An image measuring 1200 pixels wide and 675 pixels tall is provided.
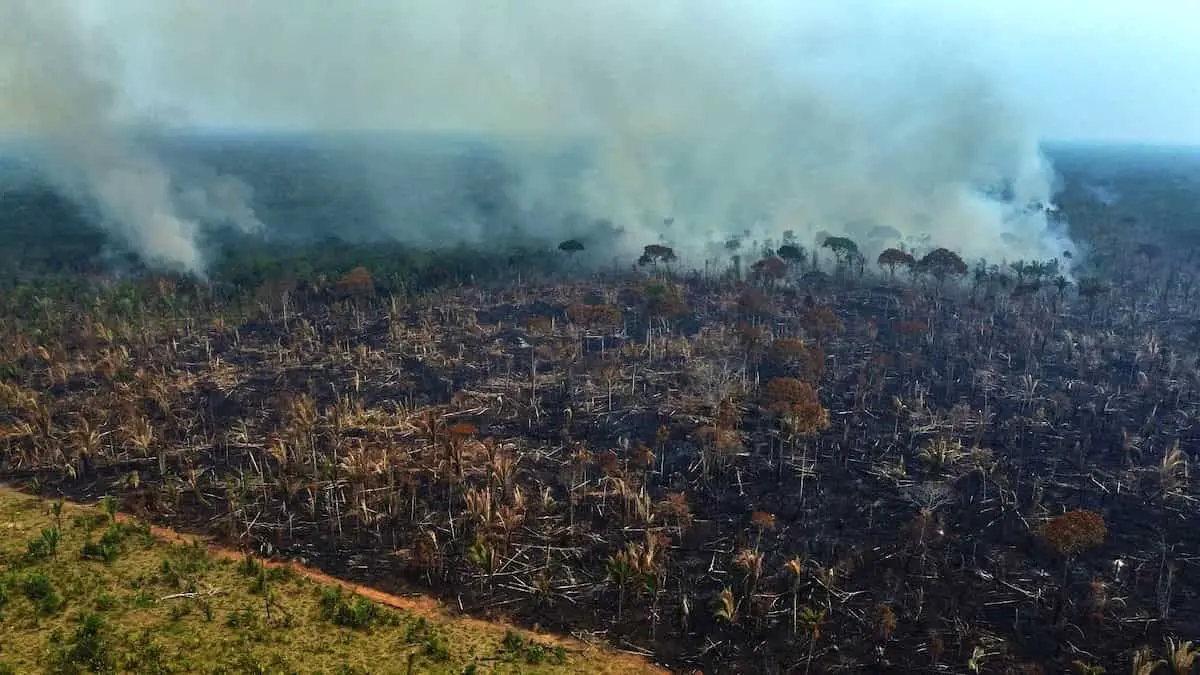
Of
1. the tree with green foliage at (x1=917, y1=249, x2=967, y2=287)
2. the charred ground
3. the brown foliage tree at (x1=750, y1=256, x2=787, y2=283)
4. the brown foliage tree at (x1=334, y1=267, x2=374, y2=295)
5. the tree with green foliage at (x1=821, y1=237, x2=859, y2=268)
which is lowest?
the charred ground

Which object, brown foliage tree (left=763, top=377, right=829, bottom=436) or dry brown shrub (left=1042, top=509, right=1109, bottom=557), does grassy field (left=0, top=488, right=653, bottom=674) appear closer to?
dry brown shrub (left=1042, top=509, right=1109, bottom=557)

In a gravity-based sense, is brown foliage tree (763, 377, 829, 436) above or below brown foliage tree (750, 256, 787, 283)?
below

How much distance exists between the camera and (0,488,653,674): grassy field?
12.6 metres

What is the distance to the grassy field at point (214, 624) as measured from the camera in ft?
41.5

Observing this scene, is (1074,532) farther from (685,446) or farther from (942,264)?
(942,264)

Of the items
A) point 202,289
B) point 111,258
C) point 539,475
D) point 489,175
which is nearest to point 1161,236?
point 539,475

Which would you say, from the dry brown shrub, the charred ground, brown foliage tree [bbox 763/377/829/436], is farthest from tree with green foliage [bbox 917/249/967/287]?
the dry brown shrub

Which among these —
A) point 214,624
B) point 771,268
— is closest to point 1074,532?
point 214,624

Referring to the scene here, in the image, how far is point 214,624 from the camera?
13578 mm

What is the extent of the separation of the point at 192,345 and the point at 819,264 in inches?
1324

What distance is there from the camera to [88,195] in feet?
Answer: 184

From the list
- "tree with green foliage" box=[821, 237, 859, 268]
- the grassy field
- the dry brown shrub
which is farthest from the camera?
"tree with green foliage" box=[821, 237, 859, 268]

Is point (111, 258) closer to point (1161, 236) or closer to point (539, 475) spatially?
point (539, 475)

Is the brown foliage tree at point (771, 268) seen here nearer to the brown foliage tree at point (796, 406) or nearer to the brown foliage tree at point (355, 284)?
the brown foliage tree at point (796, 406)
